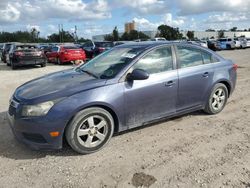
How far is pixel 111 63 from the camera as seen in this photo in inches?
186

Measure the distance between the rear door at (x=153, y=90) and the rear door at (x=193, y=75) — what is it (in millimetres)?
179

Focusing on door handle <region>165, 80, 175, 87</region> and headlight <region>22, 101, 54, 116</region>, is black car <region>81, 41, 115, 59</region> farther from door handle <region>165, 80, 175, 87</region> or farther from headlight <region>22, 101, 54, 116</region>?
headlight <region>22, 101, 54, 116</region>

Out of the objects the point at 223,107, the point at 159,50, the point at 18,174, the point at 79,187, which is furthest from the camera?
the point at 223,107

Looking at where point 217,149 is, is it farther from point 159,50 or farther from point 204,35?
point 204,35

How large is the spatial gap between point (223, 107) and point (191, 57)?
1.42 m

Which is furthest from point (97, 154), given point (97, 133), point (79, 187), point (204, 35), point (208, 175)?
point (204, 35)

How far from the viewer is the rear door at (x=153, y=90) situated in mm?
4285

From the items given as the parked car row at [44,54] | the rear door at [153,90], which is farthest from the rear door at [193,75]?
the parked car row at [44,54]

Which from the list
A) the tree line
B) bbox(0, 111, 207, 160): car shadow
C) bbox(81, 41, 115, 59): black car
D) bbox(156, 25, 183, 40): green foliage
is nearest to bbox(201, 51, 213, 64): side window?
bbox(0, 111, 207, 160): car shadow

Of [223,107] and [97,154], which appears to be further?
[223,107]

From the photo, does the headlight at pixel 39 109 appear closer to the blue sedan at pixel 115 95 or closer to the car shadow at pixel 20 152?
the blue sedan at pixel 115 95

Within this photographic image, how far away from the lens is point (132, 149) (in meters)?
4.11

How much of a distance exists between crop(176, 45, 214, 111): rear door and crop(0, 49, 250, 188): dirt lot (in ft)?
1.53

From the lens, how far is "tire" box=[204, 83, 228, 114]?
5445mm
